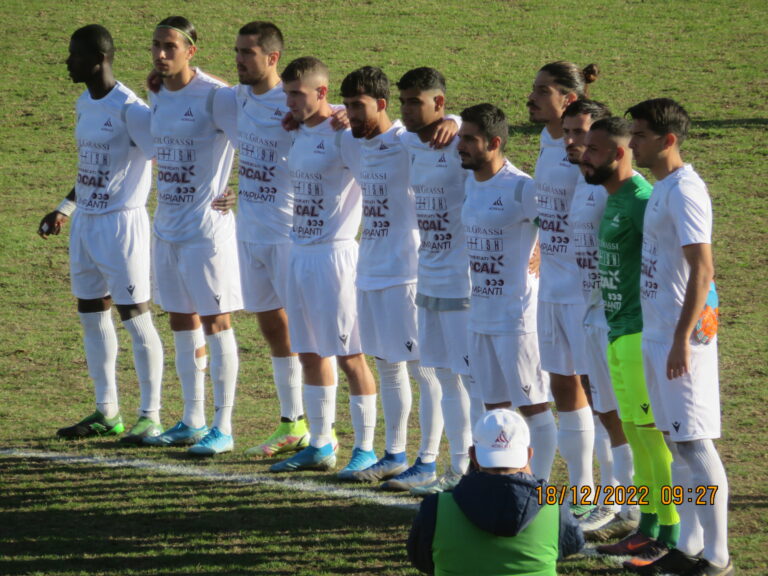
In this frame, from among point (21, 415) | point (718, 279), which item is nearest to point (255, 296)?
point (21, 415)

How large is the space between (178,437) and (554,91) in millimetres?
3970

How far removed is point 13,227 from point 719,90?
1139 cm

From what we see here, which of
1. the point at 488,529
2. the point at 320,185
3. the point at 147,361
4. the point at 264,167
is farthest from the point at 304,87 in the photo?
the point at 488,529

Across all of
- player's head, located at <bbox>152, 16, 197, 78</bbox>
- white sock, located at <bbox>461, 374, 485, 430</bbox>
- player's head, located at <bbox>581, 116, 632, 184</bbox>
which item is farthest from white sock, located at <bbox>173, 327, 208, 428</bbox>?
player's head, located at <bbox>581, 116, 632, 184</bbox>

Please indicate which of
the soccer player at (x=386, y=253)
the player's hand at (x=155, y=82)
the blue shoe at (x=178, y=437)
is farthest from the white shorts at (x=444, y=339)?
the player's hand at (x=155, y=82)

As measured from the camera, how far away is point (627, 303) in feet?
23.4

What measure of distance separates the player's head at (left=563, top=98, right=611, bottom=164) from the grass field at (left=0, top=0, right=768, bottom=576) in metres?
2.27

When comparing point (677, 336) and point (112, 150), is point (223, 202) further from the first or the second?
point (677, 336)

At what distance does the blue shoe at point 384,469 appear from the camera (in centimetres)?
891

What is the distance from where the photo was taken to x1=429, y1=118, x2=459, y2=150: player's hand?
26.8 feet

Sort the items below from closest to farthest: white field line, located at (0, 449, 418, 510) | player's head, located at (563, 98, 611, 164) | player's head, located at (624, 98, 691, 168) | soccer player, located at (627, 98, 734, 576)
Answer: soccer player, located at (627, 98, 734, 576) → player's head, located at (624, 98, 691, 168) → player's head, located at (563, 98, 611, 164) → white field line, located at (0, 449, 418, 510)

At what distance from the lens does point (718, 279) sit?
14.4m

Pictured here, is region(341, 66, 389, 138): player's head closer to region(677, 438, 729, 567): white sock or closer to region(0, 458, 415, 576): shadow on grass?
region(0, 458, 415, 576): shadow on grass

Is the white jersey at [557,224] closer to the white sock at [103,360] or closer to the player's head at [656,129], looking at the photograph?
the player's head at [656,129]
